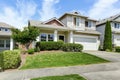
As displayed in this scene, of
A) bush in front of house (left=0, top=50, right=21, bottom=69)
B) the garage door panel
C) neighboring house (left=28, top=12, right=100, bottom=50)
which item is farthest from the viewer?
the garage door panel

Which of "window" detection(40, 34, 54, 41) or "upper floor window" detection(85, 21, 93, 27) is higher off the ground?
"upper floor window" detection(85, 21, 93, 27)

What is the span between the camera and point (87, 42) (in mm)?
23125

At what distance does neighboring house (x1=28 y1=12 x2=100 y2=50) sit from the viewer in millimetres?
20455

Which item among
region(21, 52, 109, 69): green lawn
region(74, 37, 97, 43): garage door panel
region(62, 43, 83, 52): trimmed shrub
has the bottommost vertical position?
region(21, 52, 109, 69): green lawn

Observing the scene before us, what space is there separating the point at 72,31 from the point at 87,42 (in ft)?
13.9

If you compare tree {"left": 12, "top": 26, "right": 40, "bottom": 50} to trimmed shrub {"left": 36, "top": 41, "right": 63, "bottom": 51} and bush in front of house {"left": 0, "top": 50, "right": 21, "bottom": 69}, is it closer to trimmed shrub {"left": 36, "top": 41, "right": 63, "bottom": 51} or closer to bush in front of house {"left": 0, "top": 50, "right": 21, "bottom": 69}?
trimmed shrub {"left": 36, "top": 41, "right": 63, "bottom": 51}

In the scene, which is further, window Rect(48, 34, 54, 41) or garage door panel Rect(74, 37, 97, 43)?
garage door panel Rect(74, 37, 97, 43)

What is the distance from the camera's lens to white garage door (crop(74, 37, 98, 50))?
886 inches

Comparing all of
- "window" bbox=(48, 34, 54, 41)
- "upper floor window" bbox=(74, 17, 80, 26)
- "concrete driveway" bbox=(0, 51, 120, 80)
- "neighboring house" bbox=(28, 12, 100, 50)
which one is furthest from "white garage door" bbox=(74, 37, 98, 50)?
"concrete driveway" bbox=(0, 51, 120, 80)

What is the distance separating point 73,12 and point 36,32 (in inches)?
404

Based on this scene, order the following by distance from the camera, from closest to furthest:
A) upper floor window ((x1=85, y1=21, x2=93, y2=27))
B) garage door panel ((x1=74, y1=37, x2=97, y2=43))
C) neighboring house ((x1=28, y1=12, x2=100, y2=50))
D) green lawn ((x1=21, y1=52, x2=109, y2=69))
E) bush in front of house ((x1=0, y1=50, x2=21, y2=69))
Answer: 1. bush in front of house ((x1=0, y1=50, x2=21, y2=69))
2. green lawn ((x1=21, y1=52, x2=109, y2=69))
3. neighboring house ((x1=28, y1=12, x2=100, y2=50))
4. garage door panel ((x1=74, y1=37, x2=97, y2=43))
5. upper floor window ((x1=85, y1=21, x2=93, y2=27))

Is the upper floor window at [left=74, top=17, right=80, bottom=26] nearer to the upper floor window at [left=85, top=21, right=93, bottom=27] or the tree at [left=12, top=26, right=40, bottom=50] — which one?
the upper floor window at [left=85, top=21, right=93, bottom=27]

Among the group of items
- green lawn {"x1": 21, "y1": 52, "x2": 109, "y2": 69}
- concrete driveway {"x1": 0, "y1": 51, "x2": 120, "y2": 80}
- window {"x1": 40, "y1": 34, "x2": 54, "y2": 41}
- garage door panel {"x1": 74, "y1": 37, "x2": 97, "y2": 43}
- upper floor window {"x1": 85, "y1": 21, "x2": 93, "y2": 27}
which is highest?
upper floor window {"x1": 85, "y1": 21, "x2": 93, "y2": 27}

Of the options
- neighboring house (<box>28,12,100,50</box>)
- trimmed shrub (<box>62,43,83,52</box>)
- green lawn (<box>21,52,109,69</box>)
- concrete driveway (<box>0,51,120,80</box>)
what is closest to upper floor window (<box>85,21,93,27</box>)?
neighboring house (<box>28,12,100,50</box>)
